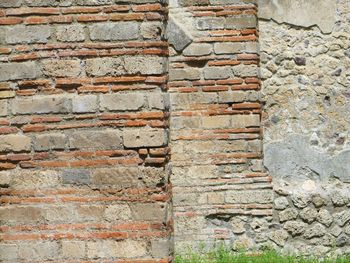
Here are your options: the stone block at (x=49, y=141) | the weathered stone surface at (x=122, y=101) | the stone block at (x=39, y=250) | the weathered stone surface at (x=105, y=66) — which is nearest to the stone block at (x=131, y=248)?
the stone block at (x=39, y=250)

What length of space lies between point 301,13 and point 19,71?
344 centimetres

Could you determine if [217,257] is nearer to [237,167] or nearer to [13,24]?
[237,167]

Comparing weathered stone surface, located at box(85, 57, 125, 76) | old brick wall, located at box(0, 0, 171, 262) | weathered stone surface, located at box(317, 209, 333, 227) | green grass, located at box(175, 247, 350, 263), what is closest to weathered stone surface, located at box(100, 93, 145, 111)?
old brick wall, located at box(0, 0, 171, 262)

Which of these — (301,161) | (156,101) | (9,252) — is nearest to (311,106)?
(301,161)

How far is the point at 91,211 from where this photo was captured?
3.99m

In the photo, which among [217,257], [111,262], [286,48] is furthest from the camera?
[286,48]

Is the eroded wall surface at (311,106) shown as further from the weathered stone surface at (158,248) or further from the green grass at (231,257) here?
the weathered stone surface at (158,248)

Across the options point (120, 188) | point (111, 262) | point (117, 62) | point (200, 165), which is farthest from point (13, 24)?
point (200, 165)

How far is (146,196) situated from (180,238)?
2141 mm

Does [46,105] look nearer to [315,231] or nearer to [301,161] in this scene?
[301,161]

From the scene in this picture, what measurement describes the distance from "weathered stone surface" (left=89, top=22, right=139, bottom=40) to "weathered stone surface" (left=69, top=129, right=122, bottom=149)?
62 cm

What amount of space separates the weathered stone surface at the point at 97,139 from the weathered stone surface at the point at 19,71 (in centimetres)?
50

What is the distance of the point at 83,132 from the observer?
4.02 m

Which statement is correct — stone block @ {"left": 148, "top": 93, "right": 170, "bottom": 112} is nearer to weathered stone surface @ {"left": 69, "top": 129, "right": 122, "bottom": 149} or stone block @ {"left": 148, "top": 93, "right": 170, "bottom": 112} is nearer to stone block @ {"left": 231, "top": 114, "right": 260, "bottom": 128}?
weathered stone surface @ {"left": 69, "top": 129, "right": 122, "bottom": 149}
